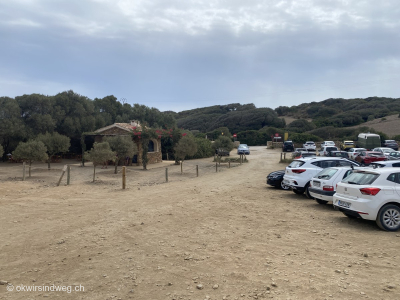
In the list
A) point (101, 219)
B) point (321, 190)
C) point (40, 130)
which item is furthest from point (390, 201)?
point (40, 130)

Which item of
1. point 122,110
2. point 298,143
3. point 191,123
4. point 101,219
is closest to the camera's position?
point 101,219

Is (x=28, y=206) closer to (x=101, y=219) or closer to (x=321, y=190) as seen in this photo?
(x=101, y=219)

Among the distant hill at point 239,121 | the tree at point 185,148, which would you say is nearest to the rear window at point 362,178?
the tree at point 185,148

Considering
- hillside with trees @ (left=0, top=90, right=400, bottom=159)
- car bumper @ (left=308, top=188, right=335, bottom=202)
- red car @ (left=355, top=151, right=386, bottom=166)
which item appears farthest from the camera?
hillside with trees @ (left=0, top=90, right=400, bottom=159)

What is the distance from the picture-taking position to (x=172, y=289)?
4.22 metres

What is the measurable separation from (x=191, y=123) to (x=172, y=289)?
92.5 meters

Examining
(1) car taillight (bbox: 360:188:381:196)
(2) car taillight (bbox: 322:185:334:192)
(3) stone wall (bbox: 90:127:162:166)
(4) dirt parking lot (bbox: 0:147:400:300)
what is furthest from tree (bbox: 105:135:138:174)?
(1) car taillight (bbox: 360:188:381:196)

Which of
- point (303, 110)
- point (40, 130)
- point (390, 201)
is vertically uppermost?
point (303, 110)

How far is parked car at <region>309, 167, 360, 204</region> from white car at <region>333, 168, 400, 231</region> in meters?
2.09

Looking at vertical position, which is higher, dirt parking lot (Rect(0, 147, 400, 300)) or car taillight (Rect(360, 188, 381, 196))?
car taillight (Rect(360, 188, 381, 196))

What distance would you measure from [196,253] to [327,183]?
5852 mm

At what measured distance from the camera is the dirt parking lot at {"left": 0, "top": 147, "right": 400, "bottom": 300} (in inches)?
167

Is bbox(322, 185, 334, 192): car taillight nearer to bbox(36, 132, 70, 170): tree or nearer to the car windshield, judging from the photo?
the car windshield

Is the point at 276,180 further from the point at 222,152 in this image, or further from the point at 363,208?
the point at 222,152
